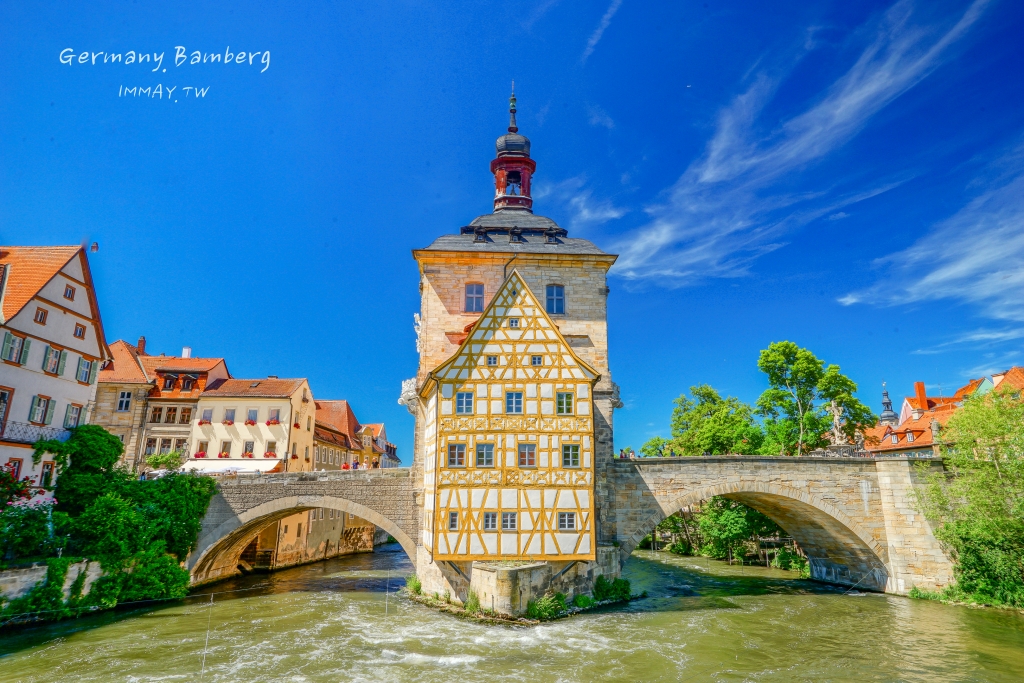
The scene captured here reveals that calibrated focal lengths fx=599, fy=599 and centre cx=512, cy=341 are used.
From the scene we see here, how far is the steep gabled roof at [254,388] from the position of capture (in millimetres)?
30750

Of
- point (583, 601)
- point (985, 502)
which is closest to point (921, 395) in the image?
point (985, 502)

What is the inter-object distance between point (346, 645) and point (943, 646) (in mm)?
16079

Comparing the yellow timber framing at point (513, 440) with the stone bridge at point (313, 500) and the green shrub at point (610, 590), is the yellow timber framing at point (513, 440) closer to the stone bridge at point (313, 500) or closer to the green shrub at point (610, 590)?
the green shrub at point (610, 590)

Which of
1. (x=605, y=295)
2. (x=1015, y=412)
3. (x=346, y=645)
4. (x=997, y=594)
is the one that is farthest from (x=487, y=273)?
(x=997, y=594)

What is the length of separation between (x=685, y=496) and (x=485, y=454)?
337 inches

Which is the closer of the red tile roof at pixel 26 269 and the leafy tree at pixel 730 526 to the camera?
the red tile roof at pixel 26 269

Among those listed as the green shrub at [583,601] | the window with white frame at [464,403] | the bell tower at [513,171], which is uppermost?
the bell tower at [513,171]

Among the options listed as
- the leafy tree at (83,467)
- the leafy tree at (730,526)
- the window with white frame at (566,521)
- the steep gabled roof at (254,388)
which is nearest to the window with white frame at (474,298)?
the window with white frame at (566,521)

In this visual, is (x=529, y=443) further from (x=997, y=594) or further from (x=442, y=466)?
(x=997, y=594)

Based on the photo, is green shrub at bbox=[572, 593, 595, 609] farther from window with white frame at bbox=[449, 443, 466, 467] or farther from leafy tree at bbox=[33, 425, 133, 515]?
leafy tree at bbox=[33, 425, 133, 515]

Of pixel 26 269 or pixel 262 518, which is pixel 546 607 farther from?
pixel 26 269

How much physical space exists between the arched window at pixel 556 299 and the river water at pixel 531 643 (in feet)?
38.1

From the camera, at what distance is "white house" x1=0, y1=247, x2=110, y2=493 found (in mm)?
19000

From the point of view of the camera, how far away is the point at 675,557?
119 feet
